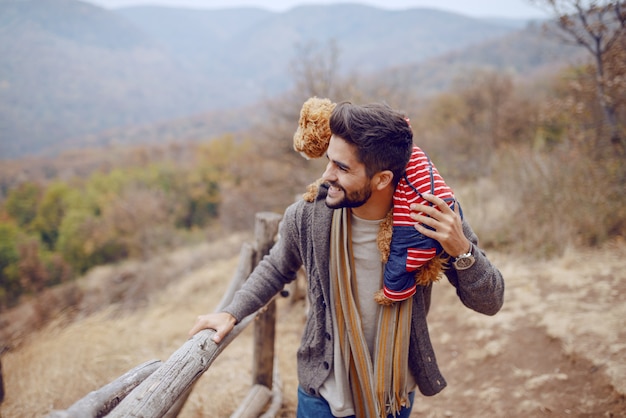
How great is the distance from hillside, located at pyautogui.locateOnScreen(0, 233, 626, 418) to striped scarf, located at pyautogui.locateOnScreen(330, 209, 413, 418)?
1.57 meters

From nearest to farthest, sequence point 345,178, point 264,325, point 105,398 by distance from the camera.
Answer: point 105,398
point 345,178
point 264,325

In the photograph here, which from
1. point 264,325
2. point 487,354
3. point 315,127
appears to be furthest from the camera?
point 487,354

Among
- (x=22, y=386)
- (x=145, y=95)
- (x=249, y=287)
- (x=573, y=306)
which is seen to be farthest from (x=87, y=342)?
(x=145, y=95)

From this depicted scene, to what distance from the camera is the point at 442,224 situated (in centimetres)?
130

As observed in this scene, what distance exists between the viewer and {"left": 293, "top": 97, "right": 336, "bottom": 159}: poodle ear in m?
1.52

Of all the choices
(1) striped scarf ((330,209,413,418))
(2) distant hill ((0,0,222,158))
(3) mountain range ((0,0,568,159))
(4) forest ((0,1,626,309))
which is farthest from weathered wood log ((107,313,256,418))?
(2) distant hill ((0,0,222,158))

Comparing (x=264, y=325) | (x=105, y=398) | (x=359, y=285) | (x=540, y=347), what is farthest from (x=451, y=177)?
(x=105, y=398)

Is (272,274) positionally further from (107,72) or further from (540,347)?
(107,72)

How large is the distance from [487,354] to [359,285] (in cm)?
265

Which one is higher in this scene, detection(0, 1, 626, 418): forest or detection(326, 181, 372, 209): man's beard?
detection(326, 181, 372, 209): man's beard

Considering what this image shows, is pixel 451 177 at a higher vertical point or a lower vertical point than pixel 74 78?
lower

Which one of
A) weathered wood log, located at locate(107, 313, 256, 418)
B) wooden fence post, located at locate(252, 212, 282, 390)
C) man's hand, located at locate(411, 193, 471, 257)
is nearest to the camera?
weathered wood log, located at locate(107, 313, 256, 418)

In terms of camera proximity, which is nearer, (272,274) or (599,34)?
(272,274)

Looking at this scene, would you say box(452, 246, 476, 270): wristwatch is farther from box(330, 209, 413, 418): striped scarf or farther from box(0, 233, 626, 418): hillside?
box(0, 233, 626, 418): hillside
